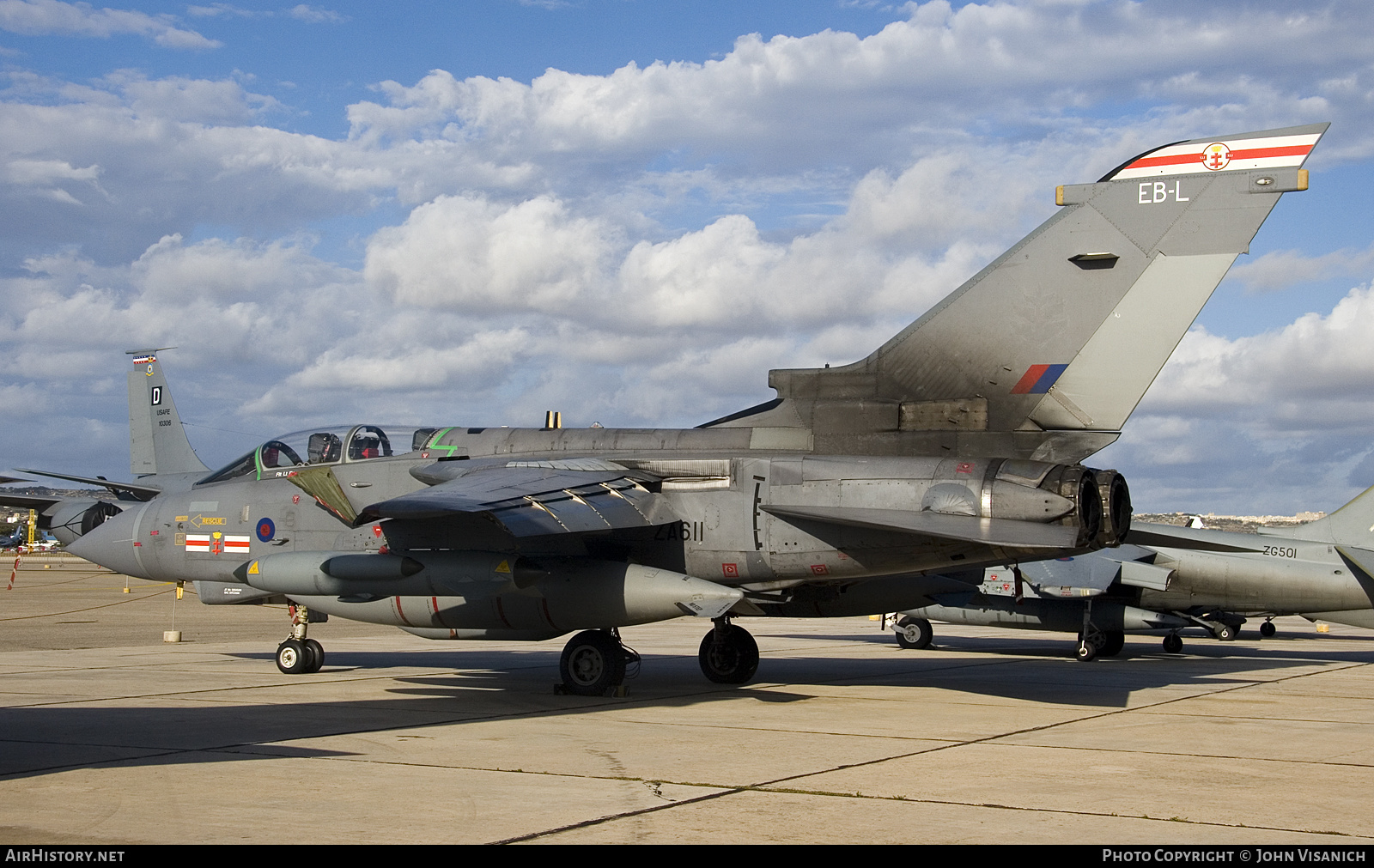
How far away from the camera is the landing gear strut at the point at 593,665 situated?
1263 centimetres

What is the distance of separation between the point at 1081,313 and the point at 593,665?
6140 millimetres

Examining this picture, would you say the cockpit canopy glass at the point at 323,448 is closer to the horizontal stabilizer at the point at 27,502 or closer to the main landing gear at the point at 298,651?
the main landing gear at the point at 298,651

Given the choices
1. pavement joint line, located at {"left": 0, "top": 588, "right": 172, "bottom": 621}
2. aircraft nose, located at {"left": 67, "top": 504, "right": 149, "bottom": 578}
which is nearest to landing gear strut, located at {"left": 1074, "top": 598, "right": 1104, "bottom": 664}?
aircraft nose, located at {"left": 67, "top": 504, "right": 149, "bottom": 578}

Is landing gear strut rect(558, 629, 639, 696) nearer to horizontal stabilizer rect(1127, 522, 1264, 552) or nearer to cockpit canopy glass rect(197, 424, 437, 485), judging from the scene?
cockpit canopy glass rect(197, 424, 437, 485)

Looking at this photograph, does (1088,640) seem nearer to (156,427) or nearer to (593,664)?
(593,664)

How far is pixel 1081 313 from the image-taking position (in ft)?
37.5

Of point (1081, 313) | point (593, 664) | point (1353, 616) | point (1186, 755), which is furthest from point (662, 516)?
point (1353, 616)

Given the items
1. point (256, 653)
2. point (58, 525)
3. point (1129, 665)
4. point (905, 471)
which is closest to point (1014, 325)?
point (905, 471)

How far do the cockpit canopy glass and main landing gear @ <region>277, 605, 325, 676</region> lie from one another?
1812mm

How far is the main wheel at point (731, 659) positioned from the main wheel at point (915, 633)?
8027 millimetres

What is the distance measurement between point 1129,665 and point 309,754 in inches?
545

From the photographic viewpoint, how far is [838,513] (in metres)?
11.2
